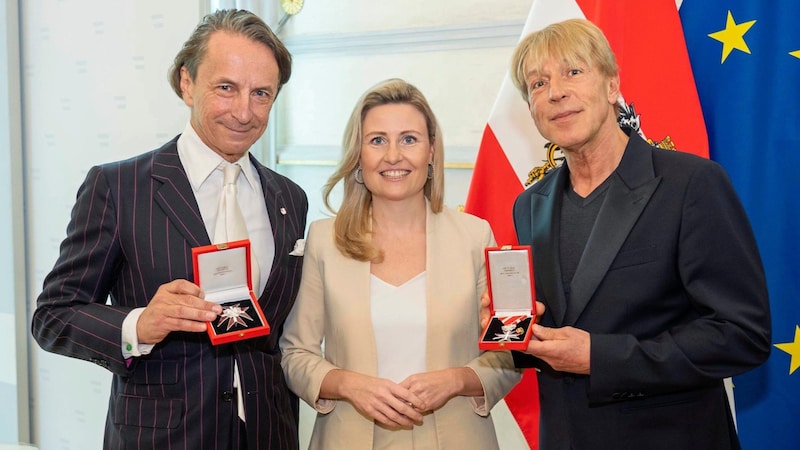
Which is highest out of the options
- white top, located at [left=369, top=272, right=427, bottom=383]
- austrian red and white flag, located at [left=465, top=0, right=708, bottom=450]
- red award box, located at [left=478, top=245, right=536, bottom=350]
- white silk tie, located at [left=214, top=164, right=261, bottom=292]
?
austrian red and white flag, located at [left=465, top=0, right=708, bottom=450]

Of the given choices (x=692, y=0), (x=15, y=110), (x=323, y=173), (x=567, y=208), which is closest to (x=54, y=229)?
(x=15, y=110)

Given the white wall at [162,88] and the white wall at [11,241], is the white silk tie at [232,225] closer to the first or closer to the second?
the white wall at [162,88]

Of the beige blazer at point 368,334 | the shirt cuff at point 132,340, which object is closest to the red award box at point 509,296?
the beige blazer at point 368,334

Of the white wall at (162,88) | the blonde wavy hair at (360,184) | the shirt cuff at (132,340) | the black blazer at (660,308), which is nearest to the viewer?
the black blazer at (660,308)

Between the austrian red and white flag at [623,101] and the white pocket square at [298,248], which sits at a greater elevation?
the austrian red and white flag at [623,101]

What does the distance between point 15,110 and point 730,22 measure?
3451 millimetres

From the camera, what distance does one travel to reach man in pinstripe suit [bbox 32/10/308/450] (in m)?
1.89

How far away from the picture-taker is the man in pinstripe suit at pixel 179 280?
189 centimetres

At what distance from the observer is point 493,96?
130 inches

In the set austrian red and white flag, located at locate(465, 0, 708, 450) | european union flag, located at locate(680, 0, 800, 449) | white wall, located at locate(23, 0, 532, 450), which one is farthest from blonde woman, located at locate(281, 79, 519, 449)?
white wall, located at locate(23, 0, 532, 450)

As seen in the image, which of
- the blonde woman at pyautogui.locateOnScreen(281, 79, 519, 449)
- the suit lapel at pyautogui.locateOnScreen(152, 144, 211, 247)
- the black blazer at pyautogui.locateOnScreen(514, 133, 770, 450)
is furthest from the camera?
the blonde woman at pyautogui.locateOnScreen(281, 79, 519, 449)

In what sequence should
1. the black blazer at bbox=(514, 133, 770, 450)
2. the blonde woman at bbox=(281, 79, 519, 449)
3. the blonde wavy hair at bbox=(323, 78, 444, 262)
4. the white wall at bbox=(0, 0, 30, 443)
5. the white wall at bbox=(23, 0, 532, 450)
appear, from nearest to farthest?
1. the black blazer at bbox=(514, 133, 770, 450)
2. the blonde woman at bbox=(281, 79, 519, 449)
3. the blonde wavy hair at bbox=(323, 78, 444, 262)
4. the white wall at bbox=(23, 0, 532, 450)
5. the white wall at bbox=(0, 0, 30, 443)

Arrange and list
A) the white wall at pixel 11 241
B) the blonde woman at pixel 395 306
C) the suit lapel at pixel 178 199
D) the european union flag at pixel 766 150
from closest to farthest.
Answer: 1. the suit lapel at pixel 178 199
2. the blonde woman at pixel 395 306
3. the european union flag at pixel 766 150
4. the white wall at pixel 11 241

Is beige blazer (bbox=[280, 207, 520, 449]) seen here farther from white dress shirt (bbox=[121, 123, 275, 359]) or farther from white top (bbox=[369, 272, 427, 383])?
white dress shirt (bbox=[121, 123, 275, 359])
